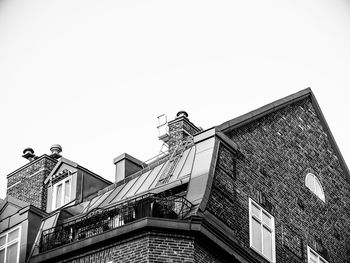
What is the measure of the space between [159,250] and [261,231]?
512cm

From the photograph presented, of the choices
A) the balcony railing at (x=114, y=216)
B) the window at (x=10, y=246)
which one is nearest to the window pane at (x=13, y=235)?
the window at (x=10, y=246)

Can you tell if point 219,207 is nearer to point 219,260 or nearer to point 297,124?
point 219,260

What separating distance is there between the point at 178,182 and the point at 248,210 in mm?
2673

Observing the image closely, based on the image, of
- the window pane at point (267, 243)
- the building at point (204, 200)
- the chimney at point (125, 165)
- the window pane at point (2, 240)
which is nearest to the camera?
the building at point (204, 200)

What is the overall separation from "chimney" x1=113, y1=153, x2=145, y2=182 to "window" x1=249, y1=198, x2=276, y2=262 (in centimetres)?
485

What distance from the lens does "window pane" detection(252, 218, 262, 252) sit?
30.0 m

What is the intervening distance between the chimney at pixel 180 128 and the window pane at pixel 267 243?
4877 millimetres

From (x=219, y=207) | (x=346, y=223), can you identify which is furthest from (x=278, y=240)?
(x=346, y=223)

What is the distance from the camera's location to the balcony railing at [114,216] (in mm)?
27531

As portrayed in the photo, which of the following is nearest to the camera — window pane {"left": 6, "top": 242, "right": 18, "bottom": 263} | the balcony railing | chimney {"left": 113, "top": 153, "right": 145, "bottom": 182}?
the balcony railing

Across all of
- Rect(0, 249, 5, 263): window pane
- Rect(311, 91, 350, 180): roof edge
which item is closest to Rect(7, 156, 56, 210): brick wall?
Rect(0, 249, 5, 263): window pane

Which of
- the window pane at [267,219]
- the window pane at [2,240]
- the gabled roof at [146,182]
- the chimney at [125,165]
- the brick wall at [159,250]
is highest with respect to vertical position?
the chimney at [125,165]

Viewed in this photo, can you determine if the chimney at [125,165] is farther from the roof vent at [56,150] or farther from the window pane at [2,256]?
the roof vent at [56,150]

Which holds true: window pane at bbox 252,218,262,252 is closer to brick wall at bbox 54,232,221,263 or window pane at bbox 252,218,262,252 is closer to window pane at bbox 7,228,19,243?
brick wall at bbox 54,232,221,263
